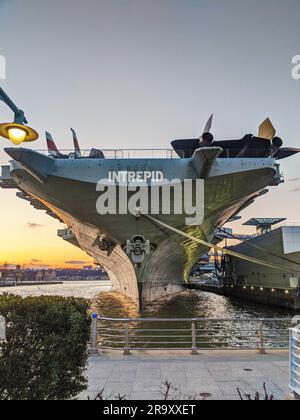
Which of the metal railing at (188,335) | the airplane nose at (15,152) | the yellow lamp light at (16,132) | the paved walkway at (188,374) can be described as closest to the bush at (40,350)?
the paved walkway at (188,374)

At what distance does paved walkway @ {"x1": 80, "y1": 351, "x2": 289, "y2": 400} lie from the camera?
4.95 meters

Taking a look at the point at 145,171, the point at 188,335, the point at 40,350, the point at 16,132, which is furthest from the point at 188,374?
the point at 145,171

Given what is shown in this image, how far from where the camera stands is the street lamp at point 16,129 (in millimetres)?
5160

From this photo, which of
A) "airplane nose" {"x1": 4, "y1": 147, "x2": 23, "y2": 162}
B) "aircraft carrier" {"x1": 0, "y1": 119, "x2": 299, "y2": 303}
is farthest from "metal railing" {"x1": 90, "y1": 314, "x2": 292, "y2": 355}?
"airplane nose" {"x1": 4, "y1": 147, "x2": 23, "y2": 162}

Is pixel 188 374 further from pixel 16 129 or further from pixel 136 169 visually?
pixel 136 169

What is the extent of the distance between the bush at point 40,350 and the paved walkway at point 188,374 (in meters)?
0.54

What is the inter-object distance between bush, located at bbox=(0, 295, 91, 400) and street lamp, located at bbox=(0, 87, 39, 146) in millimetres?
2568

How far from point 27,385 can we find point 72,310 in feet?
3.14

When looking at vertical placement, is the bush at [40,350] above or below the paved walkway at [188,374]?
above

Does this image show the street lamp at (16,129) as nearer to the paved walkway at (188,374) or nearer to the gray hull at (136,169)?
the paved walkway at (188,374)

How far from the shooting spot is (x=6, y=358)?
12.1 ft

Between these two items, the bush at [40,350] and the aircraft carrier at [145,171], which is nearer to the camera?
the bush at [40,350]
